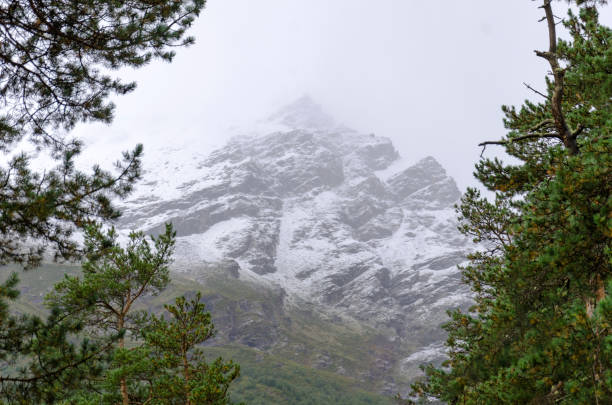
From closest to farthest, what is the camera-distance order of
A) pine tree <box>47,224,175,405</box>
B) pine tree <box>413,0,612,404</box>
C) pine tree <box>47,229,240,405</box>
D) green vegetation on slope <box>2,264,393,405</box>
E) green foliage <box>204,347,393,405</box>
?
pine tree <box>413,0,612,404</box> → pine tree <box>47,229,240,405</box> → pine tree <box>47,224,175,405</box> → green foliage <box>204,347,393,405</box> → green vegetation on slope <box>2,264,393,405</box>

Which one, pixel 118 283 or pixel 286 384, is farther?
pixel 286 384

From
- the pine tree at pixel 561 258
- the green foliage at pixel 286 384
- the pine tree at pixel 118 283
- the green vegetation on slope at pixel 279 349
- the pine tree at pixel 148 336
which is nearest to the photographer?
the pine tree at pixel 561 258

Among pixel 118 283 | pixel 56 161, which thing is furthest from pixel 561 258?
pixel 118 283

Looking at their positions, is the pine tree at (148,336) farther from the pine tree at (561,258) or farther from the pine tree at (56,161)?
the pine tree at (561,258)

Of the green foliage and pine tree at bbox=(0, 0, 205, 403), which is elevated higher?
pine tree at bbox=(0, 0, 205, 403)

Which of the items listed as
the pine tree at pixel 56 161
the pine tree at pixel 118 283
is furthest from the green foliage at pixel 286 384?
the pine tree at pixel 56 161

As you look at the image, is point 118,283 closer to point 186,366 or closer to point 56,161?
point 186,366

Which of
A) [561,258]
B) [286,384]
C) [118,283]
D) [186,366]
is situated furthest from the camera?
[286,384]

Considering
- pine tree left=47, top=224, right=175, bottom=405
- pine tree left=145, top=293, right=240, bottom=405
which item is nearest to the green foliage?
pine tree left=47, top=224, right=175, bottom=405

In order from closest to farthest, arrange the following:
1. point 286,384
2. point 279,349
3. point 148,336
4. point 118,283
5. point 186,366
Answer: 1. point 148,336
2. point 186,366
3. point 118,283
4. point 286,384
5. point 279,349

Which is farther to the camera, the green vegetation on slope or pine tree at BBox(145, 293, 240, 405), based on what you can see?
the green vegetation on slope

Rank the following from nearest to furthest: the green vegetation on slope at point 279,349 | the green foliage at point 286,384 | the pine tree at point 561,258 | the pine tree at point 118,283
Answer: the pine tree at point 561,258
the pine tree at point 118,283
the green foliage at point 286,384
the green vegetation on slope at point 279,349

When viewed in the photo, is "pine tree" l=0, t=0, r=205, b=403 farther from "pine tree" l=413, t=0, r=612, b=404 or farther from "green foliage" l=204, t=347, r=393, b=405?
"green foliage" l=204, t=347, r=393, b=405

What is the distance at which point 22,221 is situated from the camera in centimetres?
623
